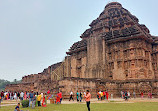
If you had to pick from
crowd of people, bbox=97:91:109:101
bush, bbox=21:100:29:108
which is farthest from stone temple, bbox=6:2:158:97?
bush, bbox=21:100:29:108

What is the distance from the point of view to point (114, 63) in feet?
123

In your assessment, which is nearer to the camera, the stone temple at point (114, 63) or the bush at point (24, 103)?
the bush at point (24, 103)

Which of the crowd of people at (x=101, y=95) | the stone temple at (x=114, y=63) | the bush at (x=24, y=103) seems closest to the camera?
the bush at (x=24, y=103)

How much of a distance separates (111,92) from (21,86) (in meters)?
32.5

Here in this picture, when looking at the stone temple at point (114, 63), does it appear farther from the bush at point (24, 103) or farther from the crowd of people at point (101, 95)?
the bush at point (24, 103)

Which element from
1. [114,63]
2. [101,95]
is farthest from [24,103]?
[114,63]

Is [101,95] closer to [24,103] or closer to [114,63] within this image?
[24,103]

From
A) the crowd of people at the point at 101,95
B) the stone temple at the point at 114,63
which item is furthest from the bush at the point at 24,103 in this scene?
the crowd of people at the point at 101,95

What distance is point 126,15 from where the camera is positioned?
4803cm

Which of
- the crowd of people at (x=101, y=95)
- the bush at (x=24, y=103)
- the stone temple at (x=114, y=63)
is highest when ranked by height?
the stone temple at (x=114, y=63)

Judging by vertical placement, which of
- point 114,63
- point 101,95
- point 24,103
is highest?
point 114,63

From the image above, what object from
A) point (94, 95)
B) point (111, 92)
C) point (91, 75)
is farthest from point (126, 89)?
point (91, 75)

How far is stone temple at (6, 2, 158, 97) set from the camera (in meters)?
30.6

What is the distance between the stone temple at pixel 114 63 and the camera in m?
30.6
